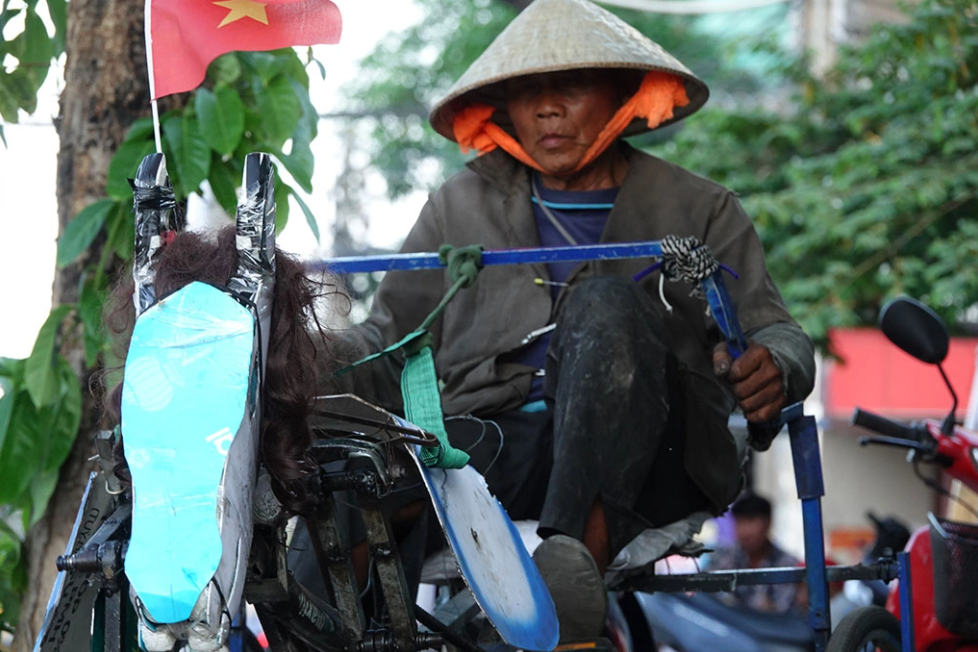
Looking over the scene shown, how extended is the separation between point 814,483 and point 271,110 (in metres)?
1.69

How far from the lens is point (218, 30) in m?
2.47

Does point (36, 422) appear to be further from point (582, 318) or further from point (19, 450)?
point (582, 318)

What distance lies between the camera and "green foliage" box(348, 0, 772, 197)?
46.9 ft

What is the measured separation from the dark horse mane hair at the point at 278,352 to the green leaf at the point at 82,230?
119 cm

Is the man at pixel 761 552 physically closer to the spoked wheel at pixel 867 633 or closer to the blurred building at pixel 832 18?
the spoked wheel at pixel 867 633

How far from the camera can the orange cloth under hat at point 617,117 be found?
366cm

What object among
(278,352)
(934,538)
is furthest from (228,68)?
(934,538)

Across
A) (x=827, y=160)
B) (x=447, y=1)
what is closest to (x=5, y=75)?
(x=827, y=160)

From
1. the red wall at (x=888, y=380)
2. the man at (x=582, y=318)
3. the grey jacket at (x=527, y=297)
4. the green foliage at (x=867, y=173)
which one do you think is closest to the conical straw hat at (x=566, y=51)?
the man at (x=582, y=318)

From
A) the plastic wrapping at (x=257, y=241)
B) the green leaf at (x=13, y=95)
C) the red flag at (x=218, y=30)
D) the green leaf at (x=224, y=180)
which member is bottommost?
the plastic wrapping at (x=257, y=241)

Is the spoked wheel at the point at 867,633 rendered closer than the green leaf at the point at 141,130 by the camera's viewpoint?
Yes

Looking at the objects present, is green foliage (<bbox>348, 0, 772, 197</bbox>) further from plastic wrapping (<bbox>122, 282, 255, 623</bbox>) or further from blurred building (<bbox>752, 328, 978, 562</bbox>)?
plastic wrapping (<bbox>122, 282, 255, 623</bbox>)

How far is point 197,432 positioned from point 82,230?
1675mm

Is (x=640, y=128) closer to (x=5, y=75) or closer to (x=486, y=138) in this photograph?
(x=486, y=138)
